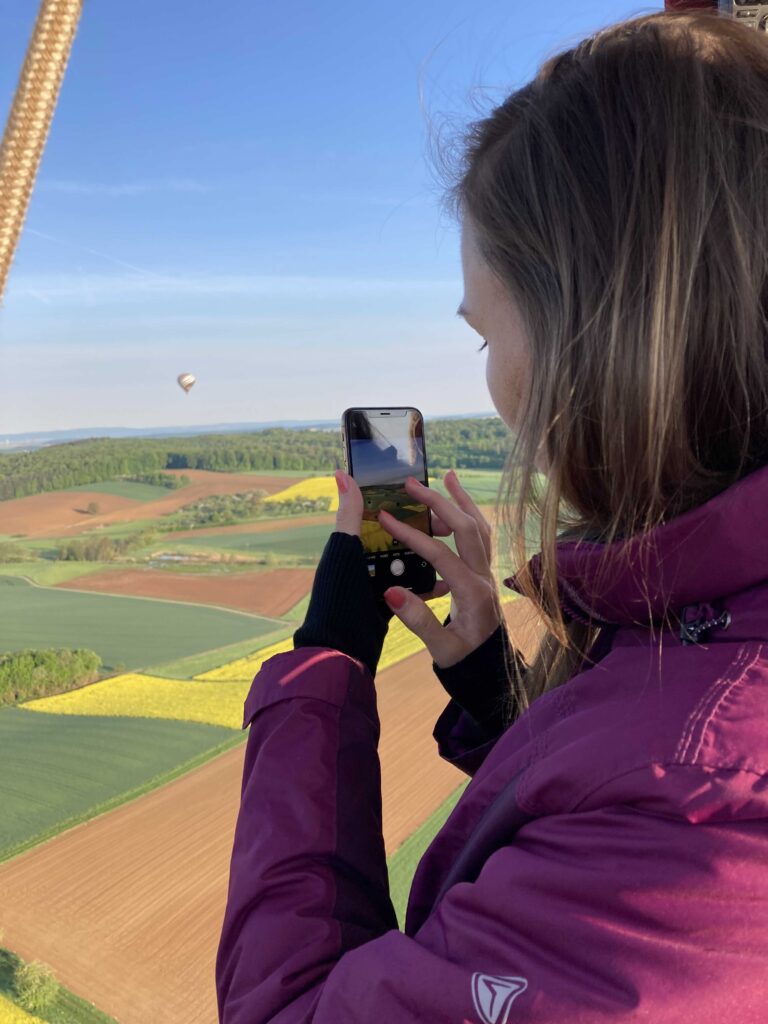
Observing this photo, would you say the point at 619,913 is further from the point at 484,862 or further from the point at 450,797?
the point at 450,797

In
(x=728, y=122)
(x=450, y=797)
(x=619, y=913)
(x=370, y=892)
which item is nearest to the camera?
(x=619, y=913)

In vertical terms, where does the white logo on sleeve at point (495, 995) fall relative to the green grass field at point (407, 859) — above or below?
above

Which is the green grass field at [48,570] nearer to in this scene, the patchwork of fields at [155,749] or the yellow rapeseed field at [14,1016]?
the patchwork of fields at [155,749]

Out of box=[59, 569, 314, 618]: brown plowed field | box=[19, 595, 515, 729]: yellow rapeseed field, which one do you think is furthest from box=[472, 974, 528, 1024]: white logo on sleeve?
box=[59, 569, 314, 618]: brown plowed field

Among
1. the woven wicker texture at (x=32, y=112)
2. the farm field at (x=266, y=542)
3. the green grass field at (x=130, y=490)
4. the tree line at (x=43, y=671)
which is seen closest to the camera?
the woven wicker texture at (x=32, y=112)

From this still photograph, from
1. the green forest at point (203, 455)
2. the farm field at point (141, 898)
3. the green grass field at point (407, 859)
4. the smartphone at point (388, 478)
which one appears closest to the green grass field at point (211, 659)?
the farm field at point (141, 898)

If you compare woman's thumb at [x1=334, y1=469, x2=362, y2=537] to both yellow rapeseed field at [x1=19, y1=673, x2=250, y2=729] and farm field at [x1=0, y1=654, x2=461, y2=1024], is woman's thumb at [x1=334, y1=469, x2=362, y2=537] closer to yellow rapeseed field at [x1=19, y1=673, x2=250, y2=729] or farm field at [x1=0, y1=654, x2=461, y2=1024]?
farm field at [x1=0, y1=654, x2=461, y2=1024]

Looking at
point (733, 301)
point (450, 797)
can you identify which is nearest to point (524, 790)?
point (733, 301)

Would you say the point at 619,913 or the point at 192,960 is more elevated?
the point at 619,913
